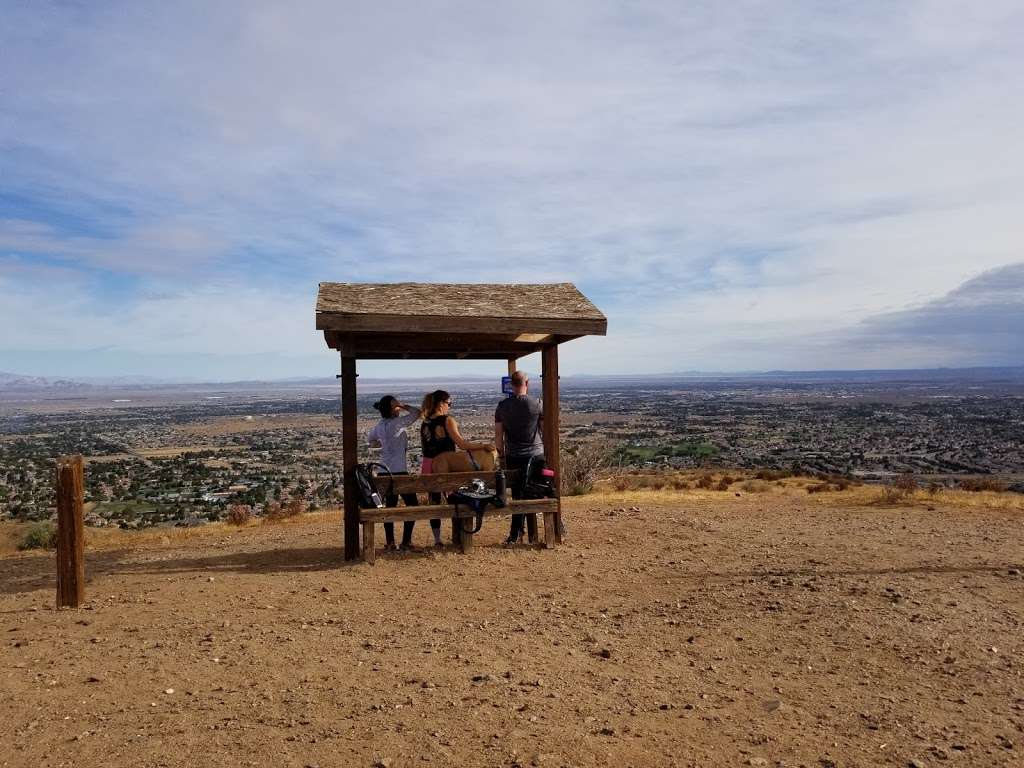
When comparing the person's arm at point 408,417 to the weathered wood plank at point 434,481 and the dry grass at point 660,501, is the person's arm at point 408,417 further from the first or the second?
the dry grass at point 660,501

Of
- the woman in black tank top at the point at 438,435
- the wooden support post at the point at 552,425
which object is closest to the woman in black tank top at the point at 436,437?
the woman in black tank top at the point at 438,435

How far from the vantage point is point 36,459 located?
1606 inches

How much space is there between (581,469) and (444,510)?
38.0 ft

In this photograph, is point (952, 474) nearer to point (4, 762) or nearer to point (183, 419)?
point (4, 762)

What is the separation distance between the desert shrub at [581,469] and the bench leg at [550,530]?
21.8 ft

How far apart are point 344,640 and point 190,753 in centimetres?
181

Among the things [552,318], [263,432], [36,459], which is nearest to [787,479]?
[552,318]

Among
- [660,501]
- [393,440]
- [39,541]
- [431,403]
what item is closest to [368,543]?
[393,440]

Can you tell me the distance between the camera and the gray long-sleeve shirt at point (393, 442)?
8.69 meters

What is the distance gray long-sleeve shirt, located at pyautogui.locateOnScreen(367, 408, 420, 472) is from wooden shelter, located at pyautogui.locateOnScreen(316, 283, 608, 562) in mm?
261

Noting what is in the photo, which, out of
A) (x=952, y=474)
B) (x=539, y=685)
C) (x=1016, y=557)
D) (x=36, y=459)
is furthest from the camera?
(x=36, y=459)

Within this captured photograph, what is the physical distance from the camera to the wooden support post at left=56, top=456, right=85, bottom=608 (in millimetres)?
6535

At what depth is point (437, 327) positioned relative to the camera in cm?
823

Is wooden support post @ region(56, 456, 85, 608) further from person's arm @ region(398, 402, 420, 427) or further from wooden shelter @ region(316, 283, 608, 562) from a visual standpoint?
person's arm @ region(398, 402, 420, 427)
